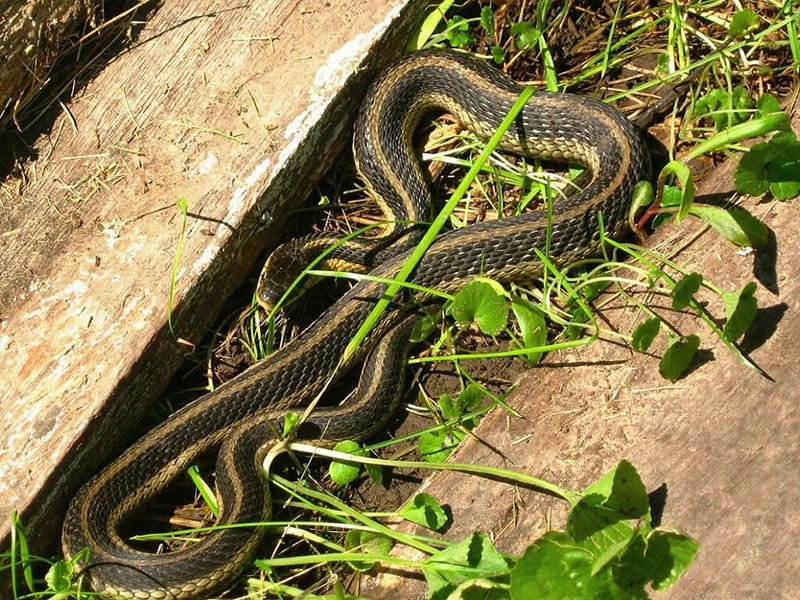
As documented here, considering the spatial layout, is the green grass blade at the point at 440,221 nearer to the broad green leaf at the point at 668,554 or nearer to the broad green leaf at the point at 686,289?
the broad green leaf at the point at 686,289

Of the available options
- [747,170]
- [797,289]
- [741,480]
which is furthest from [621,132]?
[741,480]

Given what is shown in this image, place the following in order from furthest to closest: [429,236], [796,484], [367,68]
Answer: [367,68]
[429,236]
[796,484]

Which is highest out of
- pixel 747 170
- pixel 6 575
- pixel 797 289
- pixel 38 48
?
pixel 38 48

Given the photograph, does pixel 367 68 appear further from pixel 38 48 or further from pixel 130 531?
pixel 130 531

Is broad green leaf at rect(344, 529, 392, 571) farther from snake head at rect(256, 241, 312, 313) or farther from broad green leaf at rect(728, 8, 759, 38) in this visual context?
broad green leaf at rect(728, 8, 759, 38)

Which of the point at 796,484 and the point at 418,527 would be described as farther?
the point at 418,527

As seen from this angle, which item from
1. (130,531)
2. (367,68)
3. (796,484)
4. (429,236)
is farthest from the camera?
(367,68)

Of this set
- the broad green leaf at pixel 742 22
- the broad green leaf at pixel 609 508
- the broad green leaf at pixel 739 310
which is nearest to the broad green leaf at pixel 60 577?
the broad green leaf at pixel 609 508

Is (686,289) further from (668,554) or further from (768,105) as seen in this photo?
(768,105)
